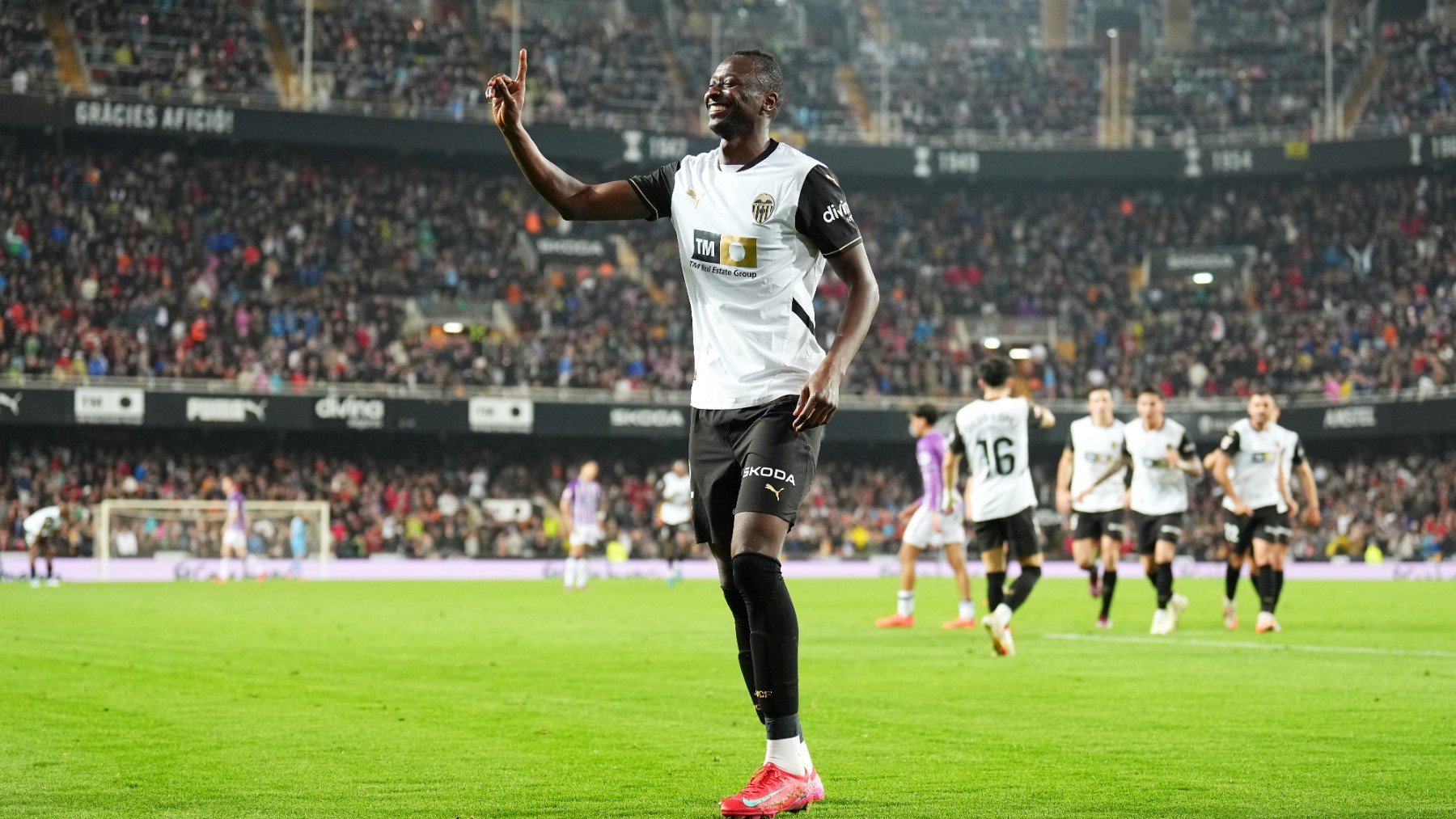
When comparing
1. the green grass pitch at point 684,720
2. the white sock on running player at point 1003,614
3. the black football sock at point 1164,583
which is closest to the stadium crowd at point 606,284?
the green grass pitch at point 684,720

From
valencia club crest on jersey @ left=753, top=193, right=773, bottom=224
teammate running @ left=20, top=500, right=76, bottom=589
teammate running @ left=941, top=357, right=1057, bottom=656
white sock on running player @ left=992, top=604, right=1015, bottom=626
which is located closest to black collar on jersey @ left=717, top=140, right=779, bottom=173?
valencia club crest on jersey @ left=753, top=193, right=773, bottom=224

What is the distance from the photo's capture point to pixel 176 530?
33.1 metres

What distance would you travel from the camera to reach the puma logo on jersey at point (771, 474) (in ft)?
18.9

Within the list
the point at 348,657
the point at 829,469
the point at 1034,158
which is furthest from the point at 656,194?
the point at 1034,158

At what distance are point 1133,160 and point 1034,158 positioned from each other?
2.78m

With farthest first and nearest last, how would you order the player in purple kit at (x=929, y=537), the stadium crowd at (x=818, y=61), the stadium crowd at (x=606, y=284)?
the stadium crowd at (x=818, y=61)
the stadium crowd at (x=606, y=284)
the player in purple kit at (x=929, y=537)

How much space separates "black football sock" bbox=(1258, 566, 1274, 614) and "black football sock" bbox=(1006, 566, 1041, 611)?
3222 mm

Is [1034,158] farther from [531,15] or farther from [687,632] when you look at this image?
[687,632]

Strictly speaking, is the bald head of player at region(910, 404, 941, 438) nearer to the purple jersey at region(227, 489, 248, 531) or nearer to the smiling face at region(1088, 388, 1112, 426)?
the smiling face at region(1088, 388, 1112, 426)

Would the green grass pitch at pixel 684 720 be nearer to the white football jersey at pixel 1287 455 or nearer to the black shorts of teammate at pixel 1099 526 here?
the black shorts of teammate at pixel 1099 526

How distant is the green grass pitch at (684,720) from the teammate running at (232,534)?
1355 centimetres

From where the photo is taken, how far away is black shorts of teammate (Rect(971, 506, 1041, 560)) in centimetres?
1377

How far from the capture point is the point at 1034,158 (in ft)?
161

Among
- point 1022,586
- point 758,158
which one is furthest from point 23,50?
point 758,158
